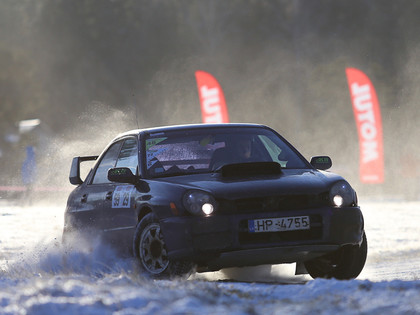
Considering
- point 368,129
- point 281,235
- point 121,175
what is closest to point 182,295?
point 281,235

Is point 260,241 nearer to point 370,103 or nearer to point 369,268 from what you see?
point 369,268

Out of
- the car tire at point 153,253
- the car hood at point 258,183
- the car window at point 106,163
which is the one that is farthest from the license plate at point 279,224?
the car window at point 106,163

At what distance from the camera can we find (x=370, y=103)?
34.5 m

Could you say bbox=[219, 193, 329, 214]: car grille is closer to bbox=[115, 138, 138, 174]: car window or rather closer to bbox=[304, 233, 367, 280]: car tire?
bbox=[304, 233, 367, 280]: car tire

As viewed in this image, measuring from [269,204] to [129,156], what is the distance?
1.85 metres

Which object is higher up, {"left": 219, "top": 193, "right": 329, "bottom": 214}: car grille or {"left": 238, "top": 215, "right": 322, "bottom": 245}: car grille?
{"left": 219, "top": 193, "right": 329, "bottom": 214}: car grille

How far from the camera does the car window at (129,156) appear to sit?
8.55 metres

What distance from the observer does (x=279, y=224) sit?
7266 millimetres

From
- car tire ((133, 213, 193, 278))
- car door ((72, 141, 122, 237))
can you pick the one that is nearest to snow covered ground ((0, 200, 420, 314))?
car tire ((133, 213, 193, 278))

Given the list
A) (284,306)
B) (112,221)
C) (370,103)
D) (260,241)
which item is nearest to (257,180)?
(260,241)

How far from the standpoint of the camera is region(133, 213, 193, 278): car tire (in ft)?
24.0

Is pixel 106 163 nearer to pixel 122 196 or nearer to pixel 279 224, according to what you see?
pixel 122 196

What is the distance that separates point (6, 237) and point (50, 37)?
219ft

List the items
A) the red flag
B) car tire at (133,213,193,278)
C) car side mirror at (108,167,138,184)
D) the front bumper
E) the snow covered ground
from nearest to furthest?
1. the snow covered ground
2. the front bumper
3. car tire at (133,213,193,278)
4. car side mirror at (108,167,138,184)
5. the red flag
